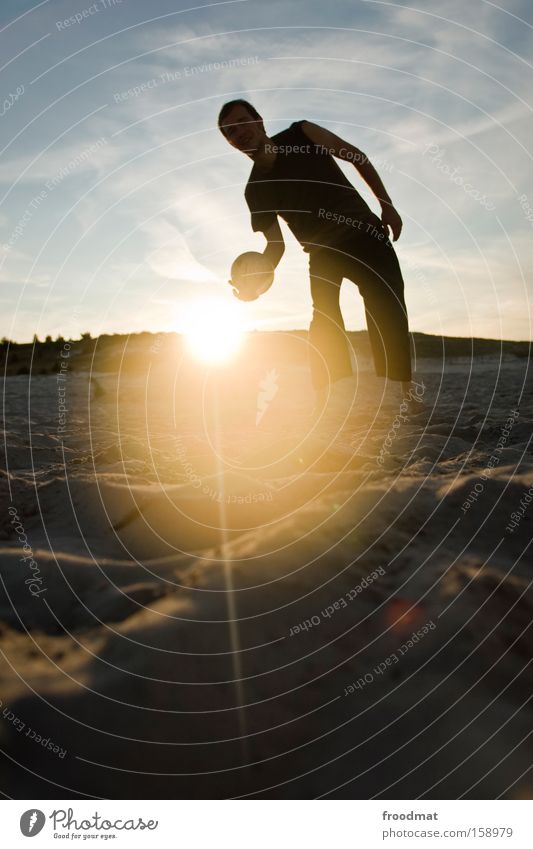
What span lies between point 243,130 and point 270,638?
16.4ft

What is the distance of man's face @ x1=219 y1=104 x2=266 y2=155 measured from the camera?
5242mm

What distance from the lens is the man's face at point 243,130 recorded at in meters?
5.24

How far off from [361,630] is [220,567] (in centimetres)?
63

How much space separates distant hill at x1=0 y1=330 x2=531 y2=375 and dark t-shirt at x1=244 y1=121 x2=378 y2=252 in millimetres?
8942

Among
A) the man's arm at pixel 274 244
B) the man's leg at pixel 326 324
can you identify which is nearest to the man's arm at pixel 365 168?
the man's leg at pixel 326 324

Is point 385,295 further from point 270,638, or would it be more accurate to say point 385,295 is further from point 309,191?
point 270,638

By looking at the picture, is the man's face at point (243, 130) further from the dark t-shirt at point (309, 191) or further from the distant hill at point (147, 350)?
the distant hill at point (147, 350)

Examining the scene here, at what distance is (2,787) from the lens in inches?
59.7

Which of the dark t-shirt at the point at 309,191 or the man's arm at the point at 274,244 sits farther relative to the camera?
the man's arm at the point at 274,244

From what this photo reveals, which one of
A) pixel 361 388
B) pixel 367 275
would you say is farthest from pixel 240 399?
pixel 367 275

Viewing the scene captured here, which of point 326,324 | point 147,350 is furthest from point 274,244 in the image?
point 147,350

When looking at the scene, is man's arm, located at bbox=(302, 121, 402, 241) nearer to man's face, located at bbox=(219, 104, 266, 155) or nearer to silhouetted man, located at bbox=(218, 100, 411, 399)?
silhouetted man, located at bbox=(218, 100, 411, 399)

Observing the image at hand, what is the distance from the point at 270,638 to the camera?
72.7 inches
